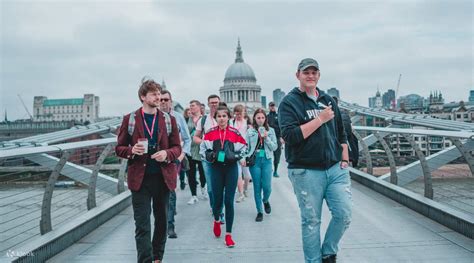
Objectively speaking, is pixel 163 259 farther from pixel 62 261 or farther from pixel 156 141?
pixel 156 141

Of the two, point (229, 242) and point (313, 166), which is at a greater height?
point (313, 166)

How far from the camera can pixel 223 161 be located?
4453 millimetres

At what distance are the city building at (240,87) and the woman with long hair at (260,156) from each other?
92064 millimetres

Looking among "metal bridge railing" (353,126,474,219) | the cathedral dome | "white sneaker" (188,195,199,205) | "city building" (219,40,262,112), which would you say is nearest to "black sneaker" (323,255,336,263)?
"metal bridge railing" (353,126,474,219)

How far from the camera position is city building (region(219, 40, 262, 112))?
103 meters

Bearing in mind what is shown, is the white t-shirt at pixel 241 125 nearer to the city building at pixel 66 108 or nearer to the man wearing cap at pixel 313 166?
the man wearing cap at pixel 313 166

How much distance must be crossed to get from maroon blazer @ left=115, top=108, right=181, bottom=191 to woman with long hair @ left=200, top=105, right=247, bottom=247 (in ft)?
3.11

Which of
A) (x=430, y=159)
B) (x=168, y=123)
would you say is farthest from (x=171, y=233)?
(x=430, y=159)

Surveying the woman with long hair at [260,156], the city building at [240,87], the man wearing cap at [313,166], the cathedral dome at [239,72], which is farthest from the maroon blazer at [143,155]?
the cathedral dome at [239,72]

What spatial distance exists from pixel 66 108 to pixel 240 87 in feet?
360

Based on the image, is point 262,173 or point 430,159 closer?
point 262,173

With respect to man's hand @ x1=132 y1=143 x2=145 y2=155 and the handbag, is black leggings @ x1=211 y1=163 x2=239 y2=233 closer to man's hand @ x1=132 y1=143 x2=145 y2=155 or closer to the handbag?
the handbag

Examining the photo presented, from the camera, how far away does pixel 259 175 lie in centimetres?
573

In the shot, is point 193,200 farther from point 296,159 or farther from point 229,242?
point 296,159
